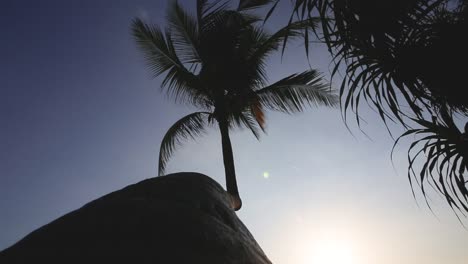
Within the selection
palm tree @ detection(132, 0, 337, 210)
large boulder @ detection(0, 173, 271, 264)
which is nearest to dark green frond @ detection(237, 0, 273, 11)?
palm tree @ detection(132, 0, 337, 210)

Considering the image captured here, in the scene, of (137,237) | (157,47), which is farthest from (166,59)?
(137,237)

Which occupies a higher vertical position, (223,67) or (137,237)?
(223,67)

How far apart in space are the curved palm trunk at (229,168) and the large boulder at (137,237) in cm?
196

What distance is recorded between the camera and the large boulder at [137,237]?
169cm

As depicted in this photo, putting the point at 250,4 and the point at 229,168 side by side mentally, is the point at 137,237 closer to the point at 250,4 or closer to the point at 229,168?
the point at 229,168

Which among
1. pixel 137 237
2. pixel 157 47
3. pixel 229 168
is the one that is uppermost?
pixel 157 47

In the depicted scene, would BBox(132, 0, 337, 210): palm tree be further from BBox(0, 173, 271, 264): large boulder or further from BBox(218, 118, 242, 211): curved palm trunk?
BBox(0, 173, 271, 264): large boulder

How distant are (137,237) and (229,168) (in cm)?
298

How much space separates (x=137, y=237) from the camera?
5.92 ft

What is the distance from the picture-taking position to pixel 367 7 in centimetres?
252

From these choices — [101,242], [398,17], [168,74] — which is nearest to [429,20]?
[398,17]

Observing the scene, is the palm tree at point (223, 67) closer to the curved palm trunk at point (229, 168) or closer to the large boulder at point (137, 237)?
the curved palm trunk at point (229, 168)

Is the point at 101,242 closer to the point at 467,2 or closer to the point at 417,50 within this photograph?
the point at 417,50

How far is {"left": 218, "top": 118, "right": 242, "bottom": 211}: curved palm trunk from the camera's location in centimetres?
439
